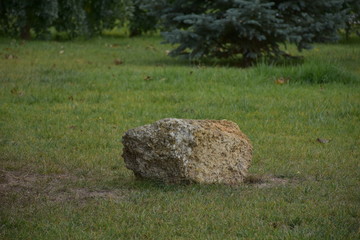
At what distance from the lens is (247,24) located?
11484mm

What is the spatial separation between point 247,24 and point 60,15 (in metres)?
7.88

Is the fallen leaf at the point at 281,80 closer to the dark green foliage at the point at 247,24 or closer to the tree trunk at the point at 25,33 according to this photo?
the dark green foliage at the point at 247,24

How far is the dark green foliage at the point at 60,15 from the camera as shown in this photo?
16641 mm

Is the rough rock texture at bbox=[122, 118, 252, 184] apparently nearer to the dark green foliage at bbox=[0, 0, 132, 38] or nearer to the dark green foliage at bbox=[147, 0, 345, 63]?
the dark green foliage at bbox=[147, 0, 345, 63]

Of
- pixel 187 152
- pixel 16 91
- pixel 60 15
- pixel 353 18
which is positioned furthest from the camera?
pixel 60 15

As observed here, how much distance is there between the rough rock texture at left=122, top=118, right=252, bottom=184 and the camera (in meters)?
4.80

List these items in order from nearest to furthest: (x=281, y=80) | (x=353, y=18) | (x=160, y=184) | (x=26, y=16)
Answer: (x=160, y=184) < (x=281, y=80) < (x=353, y=18) < (x=26, y=16)

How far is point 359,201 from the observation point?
4543 mm

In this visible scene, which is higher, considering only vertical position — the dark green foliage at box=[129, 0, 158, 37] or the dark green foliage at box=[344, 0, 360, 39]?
the dark green foliage at box=[344, 0, 360, 39]

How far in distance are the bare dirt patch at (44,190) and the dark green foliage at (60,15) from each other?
1154 centimetres

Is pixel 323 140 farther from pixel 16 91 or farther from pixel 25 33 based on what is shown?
pixel 25 33

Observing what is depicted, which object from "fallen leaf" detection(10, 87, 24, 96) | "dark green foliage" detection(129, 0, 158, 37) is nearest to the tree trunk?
"dark green foliage" detection(129, 0, 158, 37)

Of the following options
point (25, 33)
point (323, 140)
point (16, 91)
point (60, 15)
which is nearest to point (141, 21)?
point (60, 15)

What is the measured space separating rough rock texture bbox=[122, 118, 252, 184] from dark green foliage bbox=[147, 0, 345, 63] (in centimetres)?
632
